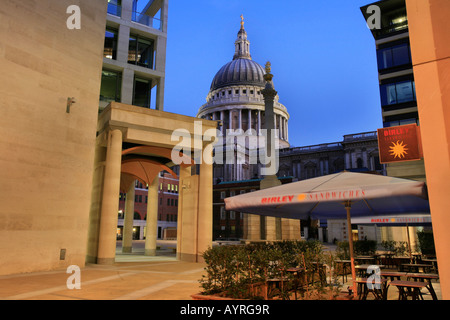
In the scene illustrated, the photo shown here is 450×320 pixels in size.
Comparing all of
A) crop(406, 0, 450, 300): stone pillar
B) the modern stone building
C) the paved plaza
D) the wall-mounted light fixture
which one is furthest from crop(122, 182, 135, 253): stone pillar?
crop(406, 0, 450, 300): stone pillar

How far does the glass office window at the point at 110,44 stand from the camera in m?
24.8

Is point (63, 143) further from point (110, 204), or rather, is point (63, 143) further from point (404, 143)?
point (404, 143)

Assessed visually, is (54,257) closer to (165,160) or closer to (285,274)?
(285,274)

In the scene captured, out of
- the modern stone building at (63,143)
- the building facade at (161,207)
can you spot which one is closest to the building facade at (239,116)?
the building facade at (161,207)

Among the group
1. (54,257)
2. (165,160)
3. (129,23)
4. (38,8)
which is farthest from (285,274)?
(129,23)

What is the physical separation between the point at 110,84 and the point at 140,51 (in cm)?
405

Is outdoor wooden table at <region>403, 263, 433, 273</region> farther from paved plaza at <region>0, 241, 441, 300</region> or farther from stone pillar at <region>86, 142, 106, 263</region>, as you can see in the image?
stone pillar at <region>86, 142, 106, 263</region>

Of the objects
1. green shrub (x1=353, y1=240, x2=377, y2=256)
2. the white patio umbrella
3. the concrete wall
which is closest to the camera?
the white patio umbrella

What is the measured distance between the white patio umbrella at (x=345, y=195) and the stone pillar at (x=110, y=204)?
10.5m

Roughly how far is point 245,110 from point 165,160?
9780 centimetres

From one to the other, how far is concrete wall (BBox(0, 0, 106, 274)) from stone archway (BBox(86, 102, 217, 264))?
4.08 feet

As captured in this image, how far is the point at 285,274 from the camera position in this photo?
839 centimetres

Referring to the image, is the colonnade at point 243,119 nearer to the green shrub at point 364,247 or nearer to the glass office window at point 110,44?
the glass office window at point 110,44

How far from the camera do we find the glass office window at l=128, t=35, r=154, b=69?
85.2 ft
